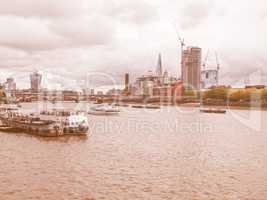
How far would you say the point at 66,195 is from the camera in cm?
2369

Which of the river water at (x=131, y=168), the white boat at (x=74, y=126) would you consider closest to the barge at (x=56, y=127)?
the white boat at (x=74, y=126)

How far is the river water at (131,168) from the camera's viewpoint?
24500 mm

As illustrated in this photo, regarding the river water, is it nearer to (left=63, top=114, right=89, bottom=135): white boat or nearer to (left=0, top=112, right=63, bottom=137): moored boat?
(left=0, top=112, right=63, bottom=137): moored boat

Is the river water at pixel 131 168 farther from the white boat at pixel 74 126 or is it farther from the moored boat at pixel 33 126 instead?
the white boat at pixel 74 126

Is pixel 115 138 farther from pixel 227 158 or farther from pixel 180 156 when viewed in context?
pixel 227 158

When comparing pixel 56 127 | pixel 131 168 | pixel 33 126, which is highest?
pixel 56 127

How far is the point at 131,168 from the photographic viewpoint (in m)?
31.4

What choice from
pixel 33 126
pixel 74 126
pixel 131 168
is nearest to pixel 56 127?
pixel 74 126

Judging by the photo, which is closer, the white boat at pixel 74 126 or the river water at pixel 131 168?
the river water at pixel 131 168

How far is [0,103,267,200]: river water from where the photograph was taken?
24500mm

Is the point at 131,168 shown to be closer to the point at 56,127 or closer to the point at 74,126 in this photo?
the point at 74,126

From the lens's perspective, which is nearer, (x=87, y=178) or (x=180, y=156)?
(x=87, y=178)

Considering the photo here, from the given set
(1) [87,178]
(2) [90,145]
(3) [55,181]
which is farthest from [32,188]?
(2) [90,145]

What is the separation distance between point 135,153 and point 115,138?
13.0 m
